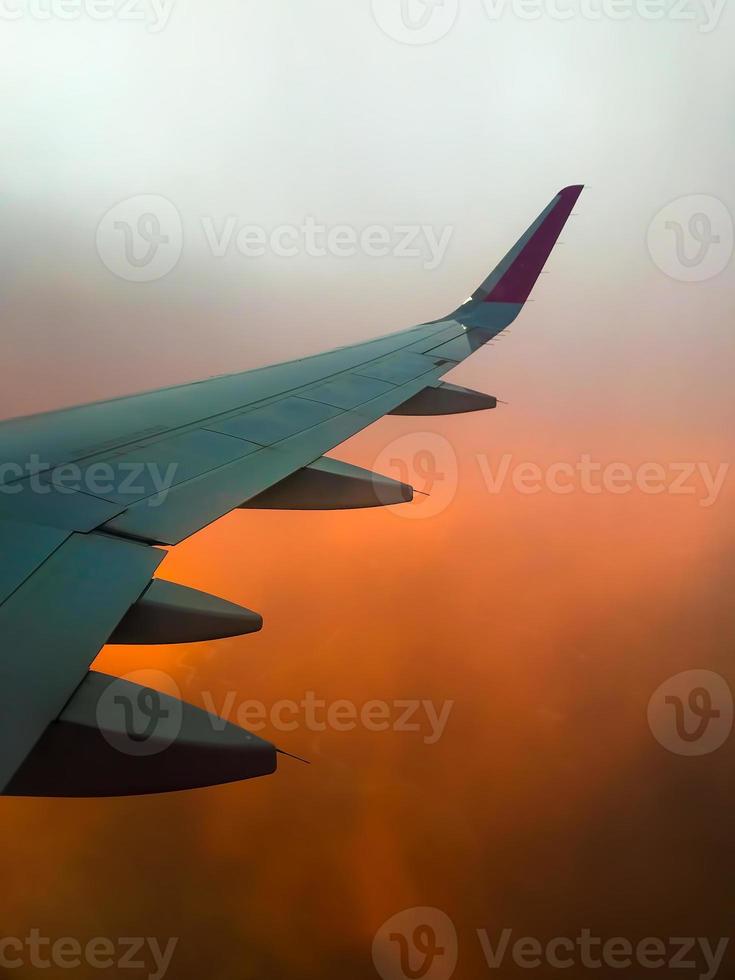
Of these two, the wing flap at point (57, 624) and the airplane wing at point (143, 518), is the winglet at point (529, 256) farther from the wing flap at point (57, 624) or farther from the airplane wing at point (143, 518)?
the wing flap at point (57, 624)

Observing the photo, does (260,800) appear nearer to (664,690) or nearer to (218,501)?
(664,690)

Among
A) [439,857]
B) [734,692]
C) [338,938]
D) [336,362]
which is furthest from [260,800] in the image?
[734,692]

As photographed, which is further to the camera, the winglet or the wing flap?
the winglet

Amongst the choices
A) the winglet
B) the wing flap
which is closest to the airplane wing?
the wing flap

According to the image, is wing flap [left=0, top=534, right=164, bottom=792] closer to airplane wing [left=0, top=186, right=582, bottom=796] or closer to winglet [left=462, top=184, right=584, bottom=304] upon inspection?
airplane wing [left=0, top=186, right=582, bottom=796]

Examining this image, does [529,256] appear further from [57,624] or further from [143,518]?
[57,624]

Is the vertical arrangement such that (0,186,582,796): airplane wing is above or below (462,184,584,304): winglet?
below

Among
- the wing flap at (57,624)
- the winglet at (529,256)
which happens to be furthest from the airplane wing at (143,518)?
the winglet at (529,256)

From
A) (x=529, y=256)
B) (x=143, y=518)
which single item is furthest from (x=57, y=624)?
(x=529, y=256)
